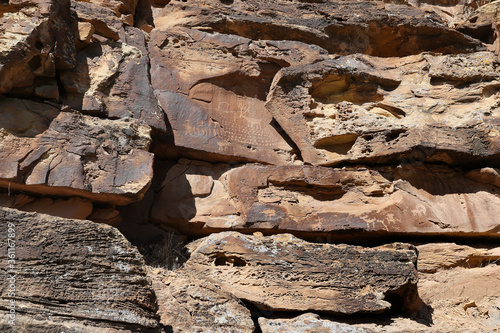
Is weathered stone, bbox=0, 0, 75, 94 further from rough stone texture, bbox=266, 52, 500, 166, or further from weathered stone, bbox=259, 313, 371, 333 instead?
weathered stone, bbox=259, 313, 371, 333

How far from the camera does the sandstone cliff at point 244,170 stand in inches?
158

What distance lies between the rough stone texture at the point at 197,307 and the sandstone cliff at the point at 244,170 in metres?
0.02

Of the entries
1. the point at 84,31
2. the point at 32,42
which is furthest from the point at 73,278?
the point at 84,31

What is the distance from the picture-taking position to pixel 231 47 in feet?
24.5

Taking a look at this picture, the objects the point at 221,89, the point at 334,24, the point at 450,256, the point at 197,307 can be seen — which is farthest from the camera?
the point at 334,24

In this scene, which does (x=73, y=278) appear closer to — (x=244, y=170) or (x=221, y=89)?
(x=244, y=170)

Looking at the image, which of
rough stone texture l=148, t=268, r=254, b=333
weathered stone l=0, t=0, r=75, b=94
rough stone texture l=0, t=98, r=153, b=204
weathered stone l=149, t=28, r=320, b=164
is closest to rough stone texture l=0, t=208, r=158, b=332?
rough stone texture l=148, t=268, r=254, b=333

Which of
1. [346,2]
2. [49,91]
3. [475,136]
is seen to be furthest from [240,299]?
[346,2]

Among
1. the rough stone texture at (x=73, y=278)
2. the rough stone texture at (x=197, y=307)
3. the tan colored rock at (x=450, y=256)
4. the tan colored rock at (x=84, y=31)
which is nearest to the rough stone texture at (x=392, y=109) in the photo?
the tan colored rock at (x=450, y=256)

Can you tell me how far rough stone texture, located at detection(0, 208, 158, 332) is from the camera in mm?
3504

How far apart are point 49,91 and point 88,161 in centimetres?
95

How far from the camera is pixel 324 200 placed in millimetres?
6398

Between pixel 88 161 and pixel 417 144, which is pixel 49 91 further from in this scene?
pixel 417 144

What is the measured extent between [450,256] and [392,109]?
2.24m
